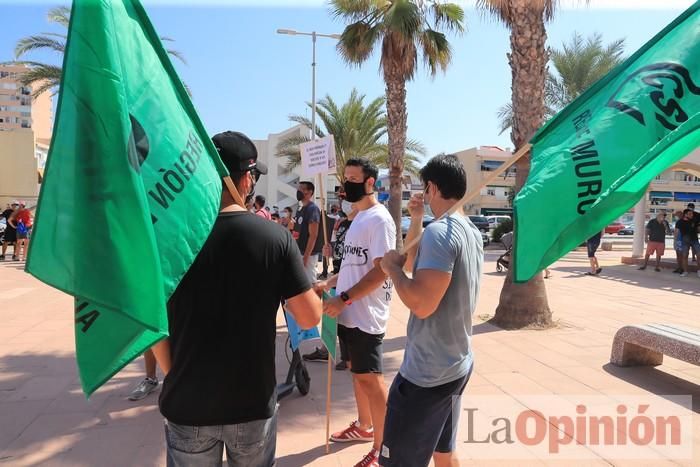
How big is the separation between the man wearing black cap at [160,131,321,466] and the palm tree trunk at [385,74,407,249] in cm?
1233

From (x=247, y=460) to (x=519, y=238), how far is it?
1.29 m

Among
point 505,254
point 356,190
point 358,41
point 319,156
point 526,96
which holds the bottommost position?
point 505,254

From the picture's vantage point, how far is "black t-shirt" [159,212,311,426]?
70.8 inches

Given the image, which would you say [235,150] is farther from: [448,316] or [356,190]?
[356,190]

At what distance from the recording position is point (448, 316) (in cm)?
235

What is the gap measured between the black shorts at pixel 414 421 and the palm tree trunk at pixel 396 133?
11.8 meters

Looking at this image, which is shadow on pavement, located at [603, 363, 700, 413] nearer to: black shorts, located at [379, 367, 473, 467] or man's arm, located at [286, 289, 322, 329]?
black shorts, located at [379, 367, 473, 467]

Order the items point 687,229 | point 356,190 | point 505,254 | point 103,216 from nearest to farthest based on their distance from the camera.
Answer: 1. point 103,216
2. point 356,190
3. point 505,254
4. point 687,229

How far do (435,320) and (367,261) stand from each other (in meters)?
0.99

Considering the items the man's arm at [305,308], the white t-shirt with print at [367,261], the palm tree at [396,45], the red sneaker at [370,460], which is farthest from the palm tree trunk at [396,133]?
the man's arm at [305,308]

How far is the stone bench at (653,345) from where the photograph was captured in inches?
176

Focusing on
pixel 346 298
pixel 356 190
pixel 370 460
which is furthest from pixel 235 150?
pixel 370 460

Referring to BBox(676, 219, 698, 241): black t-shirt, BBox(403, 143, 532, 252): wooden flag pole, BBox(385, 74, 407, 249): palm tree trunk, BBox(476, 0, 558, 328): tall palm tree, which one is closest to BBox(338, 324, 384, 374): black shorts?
BBox(403, 143, 532, 252): wooden flag pole

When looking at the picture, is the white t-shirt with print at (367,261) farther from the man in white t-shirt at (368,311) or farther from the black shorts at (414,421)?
the black shorts at (414,421)
